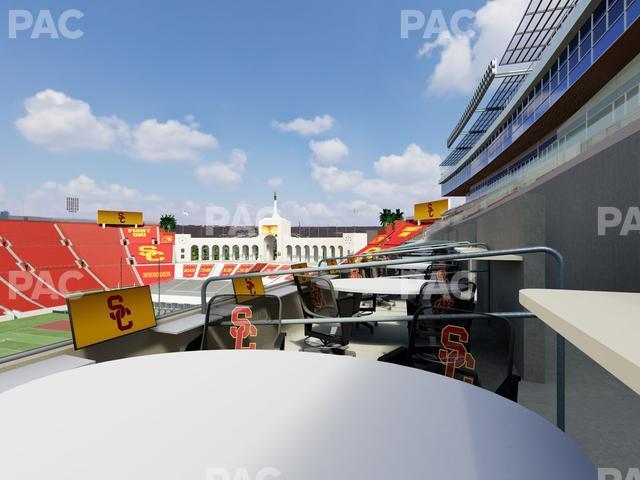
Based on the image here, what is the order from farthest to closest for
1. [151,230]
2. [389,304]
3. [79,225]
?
[151,230] → [79,225] → [389,304]

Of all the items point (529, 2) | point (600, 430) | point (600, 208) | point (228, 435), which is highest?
point (529, 2)

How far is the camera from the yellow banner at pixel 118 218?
40319 mm

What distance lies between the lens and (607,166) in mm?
3916

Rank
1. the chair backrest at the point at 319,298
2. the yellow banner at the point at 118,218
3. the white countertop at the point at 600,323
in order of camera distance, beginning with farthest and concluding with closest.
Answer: the yellow banner at the point at 118,218 < the chair backrest at the point at 319,298 < the white countertop at the point at 600,323

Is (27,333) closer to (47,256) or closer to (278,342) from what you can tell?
(47,256)

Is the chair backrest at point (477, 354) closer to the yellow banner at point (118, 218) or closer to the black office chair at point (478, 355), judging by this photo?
the black office chair at point (478, 355)

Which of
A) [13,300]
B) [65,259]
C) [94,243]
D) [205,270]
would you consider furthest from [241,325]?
[94,243]

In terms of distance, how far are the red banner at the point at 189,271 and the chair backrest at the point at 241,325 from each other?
32.0m

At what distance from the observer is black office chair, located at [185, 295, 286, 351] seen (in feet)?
6.61

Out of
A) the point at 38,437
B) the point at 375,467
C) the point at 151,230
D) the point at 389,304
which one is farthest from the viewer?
the point at 151,230

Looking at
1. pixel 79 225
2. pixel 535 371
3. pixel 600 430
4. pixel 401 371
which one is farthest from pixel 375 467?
pixel 79 225

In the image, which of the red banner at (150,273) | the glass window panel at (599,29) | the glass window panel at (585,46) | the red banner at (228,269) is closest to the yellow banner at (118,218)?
the red banner at (150,273)

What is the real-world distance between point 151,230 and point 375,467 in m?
36.3

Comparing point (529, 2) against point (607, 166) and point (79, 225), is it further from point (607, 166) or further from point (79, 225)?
point (79, 225)
